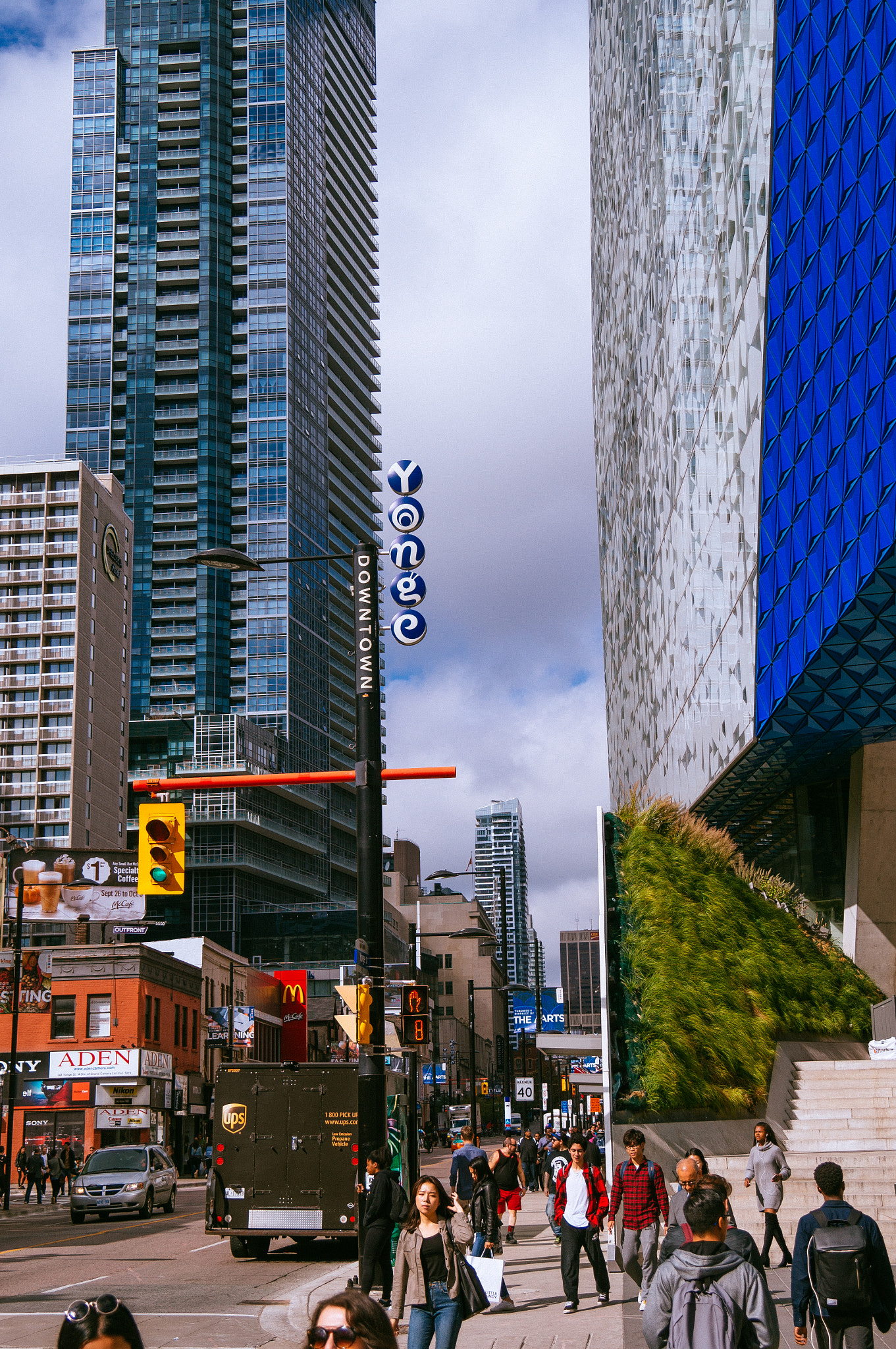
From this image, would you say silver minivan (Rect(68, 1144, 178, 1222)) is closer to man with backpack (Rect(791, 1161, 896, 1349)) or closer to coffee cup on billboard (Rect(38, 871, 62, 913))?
man with backpack (Rect(791, 1161, 896, 1349))

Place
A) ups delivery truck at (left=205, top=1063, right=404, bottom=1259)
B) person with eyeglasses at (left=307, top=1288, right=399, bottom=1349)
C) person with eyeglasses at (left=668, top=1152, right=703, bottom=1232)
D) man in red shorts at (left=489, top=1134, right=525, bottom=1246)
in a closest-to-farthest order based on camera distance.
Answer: person with eyeglasses at (left=307, top=1288, right=399, bottom=1349), person with eyeglasses at (left=668, top=1152, right=703, bottom=1232), man in red shorts at (left=489, top=1134, right=525, bottom=1246), ups delivery truck at (left=205, top=1063, right=404, bottom=1259)

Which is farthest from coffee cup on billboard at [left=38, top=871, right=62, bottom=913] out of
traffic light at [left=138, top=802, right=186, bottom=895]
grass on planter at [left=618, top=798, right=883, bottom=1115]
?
traffic light at [left=138, top=802, right=186, bottom=895]

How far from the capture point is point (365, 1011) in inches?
555

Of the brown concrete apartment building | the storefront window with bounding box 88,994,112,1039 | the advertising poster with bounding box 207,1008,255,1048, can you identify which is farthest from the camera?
the brown concrete apartment building

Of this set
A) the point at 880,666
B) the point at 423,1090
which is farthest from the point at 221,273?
the point at 880,666

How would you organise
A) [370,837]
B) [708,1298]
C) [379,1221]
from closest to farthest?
[708,1298] → [379,1221] → [370,837]

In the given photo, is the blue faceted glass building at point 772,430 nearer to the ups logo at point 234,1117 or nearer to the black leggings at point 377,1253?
the ups logo at point 234,1117

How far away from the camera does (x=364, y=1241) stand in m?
13.8

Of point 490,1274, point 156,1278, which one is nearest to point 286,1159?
point 156,1278

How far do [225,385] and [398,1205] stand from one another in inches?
6351

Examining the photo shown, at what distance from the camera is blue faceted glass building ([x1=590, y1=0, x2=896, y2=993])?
2758 centimetres

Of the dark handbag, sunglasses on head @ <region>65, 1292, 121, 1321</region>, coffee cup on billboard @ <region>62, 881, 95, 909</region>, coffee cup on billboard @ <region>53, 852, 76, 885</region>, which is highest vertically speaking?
coffee cup on billboard @ <region>53, 852, 76, 885</region>

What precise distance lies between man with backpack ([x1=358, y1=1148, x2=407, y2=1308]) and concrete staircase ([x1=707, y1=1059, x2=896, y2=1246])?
294 inches

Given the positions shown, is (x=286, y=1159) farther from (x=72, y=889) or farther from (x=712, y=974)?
(x=72, y=889)
